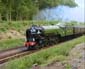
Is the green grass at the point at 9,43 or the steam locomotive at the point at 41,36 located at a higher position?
the steam locomotive at the point at 41,36

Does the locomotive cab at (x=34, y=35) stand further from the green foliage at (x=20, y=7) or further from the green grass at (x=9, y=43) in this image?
the green foliage at (x=20, y=7)

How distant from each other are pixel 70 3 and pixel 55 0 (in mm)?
13121

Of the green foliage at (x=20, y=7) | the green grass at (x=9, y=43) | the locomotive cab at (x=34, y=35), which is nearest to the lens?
the locomotive cab at (x=34, y=35)

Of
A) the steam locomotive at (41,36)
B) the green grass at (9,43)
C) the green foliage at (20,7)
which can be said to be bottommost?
the green grass at (9,43)

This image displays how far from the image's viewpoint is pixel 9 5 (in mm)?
39781

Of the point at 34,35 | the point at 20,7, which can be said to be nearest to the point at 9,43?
the point at 34,35

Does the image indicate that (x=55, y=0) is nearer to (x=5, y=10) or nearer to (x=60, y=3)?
(x=60, y=3)

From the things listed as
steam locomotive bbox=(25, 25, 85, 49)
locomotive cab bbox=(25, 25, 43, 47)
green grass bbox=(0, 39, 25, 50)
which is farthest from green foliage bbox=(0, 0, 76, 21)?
locomotive cab bbox=(25, 25, 43, 47)

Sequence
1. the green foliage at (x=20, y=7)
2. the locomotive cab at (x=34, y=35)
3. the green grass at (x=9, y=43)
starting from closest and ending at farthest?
the locomotive cab at (x=34, y=35)
the green grass at (x=9, y=43)
the green foliage at (x=20, y=7)

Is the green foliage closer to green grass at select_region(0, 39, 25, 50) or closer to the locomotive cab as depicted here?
green grass at select_region(0, 39, 25, 50)

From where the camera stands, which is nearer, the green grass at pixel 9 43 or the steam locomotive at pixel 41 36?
the steam locomotive at pixel 41 36

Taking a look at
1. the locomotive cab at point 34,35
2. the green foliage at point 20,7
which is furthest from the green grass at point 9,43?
the green foliage at point 20,7

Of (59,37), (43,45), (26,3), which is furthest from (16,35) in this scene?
(26,3)

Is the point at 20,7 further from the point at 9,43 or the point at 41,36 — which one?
the point at 41,36
